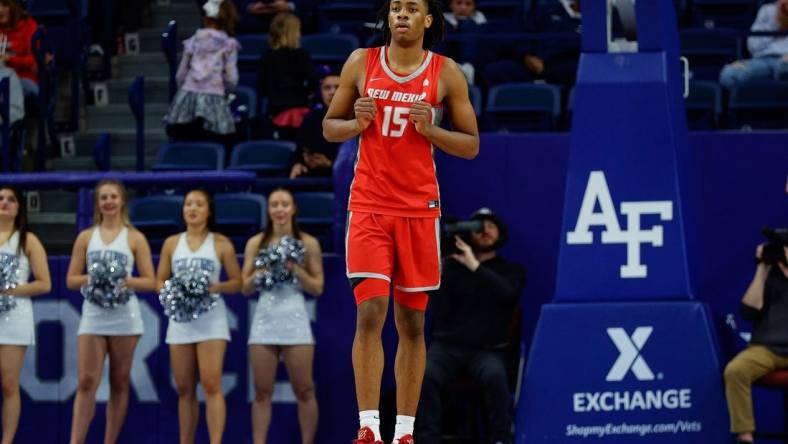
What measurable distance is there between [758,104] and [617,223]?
303 centimetres

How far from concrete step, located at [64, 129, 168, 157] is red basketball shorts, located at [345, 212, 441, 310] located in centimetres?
700

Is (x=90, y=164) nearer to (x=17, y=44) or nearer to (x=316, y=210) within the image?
(x=17, y=44)

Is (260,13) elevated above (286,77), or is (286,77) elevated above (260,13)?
(260,13)

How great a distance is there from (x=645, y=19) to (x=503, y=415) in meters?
2.56

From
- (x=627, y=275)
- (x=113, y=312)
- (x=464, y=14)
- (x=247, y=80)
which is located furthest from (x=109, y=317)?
(x=464, y=14)

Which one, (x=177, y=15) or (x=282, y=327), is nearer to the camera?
(x=282, y=327)

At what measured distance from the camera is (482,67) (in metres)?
12.3

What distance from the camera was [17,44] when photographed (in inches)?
495

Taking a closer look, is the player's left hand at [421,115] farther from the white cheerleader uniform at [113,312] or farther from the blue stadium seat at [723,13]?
the blue stadium seat at [723,13]

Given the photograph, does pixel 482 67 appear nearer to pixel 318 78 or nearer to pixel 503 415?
pixel 318 78

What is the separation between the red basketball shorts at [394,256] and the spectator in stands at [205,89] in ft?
18.8

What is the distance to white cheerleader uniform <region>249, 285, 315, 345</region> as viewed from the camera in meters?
10.0

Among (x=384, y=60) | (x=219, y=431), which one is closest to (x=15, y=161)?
(x=219, y=431)

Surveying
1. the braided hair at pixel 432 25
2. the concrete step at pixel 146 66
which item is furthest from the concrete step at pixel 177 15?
the braided hair at pixel 432 25
